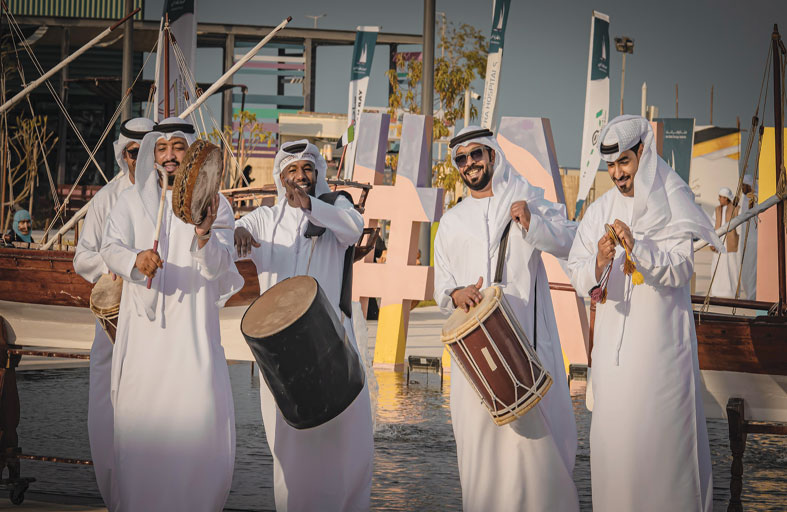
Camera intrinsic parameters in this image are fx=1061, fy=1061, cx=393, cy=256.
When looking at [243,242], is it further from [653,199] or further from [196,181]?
[653,199]

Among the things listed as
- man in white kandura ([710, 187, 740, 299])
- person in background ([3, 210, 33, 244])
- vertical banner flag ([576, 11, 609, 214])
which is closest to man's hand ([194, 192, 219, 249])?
person in background ([3, 210, 33, 244])

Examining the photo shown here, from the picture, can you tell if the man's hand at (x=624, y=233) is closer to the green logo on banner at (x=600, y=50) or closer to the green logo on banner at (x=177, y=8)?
the green logo on banner at (x=177, y=8)

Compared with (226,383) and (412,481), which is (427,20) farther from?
(226,383)

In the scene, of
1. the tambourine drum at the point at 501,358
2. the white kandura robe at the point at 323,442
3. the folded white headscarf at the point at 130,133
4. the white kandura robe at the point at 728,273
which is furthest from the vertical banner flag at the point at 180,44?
the tambourine drum at the point at 501,358

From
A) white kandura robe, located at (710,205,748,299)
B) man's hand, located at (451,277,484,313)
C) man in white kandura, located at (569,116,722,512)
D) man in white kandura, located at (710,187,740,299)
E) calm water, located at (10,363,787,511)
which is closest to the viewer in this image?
man in white kandura, located at (569,116,722,512)

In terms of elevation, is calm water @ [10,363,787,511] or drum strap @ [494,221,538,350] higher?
drum strap @ [494,221,538,350]

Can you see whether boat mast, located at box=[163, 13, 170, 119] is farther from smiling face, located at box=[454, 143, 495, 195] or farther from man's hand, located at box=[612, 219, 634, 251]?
man's hand, located at box=[612, 219, 634, 251]

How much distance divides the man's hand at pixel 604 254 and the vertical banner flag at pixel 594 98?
28.5ft

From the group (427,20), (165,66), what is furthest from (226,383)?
(427,20)

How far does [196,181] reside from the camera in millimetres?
4277

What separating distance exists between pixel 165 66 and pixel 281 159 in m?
6.99

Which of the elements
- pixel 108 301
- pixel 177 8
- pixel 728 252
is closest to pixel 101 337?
pixel 108 301

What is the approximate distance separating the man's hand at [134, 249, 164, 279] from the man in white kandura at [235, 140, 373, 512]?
0.63m

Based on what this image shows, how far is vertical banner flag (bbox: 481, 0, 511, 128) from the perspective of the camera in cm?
1502
